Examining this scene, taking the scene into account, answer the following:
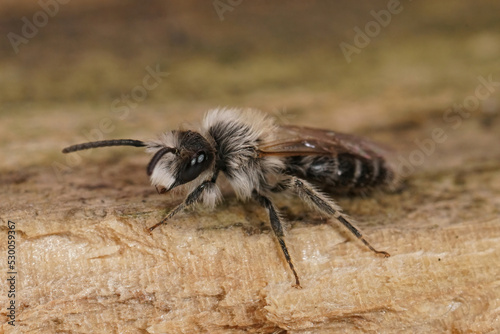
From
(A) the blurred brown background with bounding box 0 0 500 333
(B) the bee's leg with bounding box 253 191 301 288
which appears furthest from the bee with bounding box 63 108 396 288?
(A) the blurred brown background with bounding box 0 0 500 333

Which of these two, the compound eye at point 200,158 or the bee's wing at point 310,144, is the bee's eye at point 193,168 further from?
the bee's wing at point 310,144

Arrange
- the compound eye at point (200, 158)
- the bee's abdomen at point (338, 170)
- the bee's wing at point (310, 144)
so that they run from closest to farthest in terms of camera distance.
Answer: the compound eye at point (200, 158) → the bee's wing at point (310, 144) → the bee's abdomen at point (338, 170)

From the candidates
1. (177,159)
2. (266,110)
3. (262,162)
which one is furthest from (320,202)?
(266,110)

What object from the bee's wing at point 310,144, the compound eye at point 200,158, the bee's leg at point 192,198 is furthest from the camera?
the bee's wing at point 310,144

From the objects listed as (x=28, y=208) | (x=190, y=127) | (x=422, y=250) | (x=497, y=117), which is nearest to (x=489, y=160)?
(x=497, y=117)

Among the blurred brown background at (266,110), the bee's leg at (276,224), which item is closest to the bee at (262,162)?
the bee's leg at (276,224)

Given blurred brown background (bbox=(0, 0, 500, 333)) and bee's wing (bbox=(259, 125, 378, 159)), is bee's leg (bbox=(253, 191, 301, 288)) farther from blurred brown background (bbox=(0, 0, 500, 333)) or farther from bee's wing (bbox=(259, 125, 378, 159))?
bee's wing (bbox=(259, 125, 378, 159))

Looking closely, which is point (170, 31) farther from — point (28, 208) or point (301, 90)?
point (28, 208)

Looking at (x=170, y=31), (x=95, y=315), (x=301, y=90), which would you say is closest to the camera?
(x=95, y=315)
